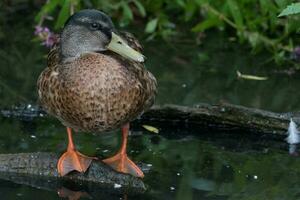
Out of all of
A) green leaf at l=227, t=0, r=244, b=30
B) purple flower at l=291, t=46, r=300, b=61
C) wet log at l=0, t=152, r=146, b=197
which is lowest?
wet log at l=0, t=152, r=146, b=197

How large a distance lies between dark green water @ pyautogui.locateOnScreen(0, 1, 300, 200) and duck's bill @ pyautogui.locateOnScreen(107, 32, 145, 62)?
2.33ft

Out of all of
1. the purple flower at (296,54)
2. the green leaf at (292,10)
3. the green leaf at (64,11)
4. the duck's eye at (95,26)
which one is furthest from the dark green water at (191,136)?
the green leaf at (292,10)

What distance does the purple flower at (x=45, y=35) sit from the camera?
6871mm

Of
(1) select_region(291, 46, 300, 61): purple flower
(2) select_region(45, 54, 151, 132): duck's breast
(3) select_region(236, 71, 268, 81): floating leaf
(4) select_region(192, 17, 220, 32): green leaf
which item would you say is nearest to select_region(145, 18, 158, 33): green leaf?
(4) select_region(192, 17, 220, 32): green leaf

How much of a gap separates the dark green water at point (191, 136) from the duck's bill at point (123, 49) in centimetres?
71

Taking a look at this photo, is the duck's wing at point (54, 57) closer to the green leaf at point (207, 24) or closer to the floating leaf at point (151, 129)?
the floating leaf at point (151, 129)

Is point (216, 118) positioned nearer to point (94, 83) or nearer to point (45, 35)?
point (94, 83)

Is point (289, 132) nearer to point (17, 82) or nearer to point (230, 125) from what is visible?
point (230, 125)

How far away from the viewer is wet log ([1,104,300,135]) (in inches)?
214

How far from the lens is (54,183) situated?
4.77m

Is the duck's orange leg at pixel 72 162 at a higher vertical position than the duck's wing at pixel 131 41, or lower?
lower

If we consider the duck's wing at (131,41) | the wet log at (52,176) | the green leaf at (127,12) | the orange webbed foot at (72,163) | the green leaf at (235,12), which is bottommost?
the wet log at (52,176)

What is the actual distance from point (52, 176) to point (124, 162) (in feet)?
1.39

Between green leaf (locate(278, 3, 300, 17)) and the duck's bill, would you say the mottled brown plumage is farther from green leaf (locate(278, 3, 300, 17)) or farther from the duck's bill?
green leaf (locate(278, 3, 300, 17))
